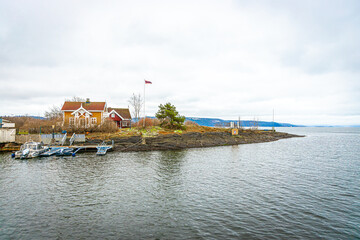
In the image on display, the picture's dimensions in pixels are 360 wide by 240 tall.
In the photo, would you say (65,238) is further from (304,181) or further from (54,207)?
(304,181)

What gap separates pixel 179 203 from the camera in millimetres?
15234

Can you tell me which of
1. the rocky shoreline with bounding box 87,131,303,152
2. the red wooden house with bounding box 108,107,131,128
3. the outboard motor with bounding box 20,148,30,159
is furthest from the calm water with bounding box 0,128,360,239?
the red wooden house with bounding box 108,107,131,128

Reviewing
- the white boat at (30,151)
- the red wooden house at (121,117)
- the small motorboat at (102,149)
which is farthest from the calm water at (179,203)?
the red wooden house at (121,117)

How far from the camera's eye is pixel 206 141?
5219cm

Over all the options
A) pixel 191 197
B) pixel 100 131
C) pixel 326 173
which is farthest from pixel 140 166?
pixel 100 131

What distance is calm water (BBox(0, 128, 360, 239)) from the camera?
11.4 meters

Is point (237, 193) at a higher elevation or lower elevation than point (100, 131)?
lower

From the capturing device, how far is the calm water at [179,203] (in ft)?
37.3

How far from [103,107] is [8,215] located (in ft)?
151

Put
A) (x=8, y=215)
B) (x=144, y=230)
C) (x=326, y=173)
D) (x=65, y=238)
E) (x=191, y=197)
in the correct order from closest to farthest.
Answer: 1. (x=65, y=238)
2. (x=144, y=230)
3. (x=8, y=215)
4. (x=191, y=197)
5. (x=326, y=173)

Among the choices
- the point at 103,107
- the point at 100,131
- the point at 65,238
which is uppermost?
the point at 103,107

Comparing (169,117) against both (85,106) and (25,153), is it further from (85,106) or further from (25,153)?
(25,153)

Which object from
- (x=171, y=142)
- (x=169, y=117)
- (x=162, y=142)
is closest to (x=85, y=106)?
(x=169, y=117)

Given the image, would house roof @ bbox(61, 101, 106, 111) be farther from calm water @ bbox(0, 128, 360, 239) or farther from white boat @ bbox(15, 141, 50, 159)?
calm water @ bbox(0, 128, 360, 239)
